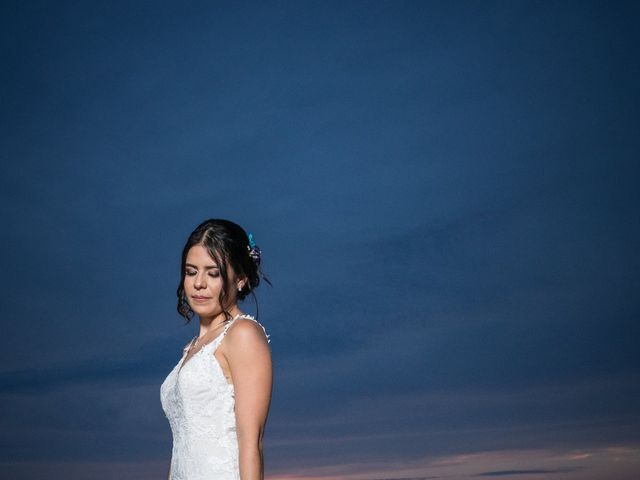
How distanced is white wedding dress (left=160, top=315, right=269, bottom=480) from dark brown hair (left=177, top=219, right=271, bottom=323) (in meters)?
0.27

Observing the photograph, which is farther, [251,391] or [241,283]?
[241,283]

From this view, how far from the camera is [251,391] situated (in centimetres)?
449

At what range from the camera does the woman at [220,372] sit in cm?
450

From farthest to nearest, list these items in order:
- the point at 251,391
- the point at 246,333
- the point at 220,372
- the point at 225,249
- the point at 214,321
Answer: the point at 214,321 → the point at 225,249 → the point at 220,372 → the point at 246,333 → the point at 251,391

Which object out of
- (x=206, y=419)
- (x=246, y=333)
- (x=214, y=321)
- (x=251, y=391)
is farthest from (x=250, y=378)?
(x=214, y=321)

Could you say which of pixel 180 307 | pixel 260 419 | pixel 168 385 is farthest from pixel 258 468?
pixel 180 307

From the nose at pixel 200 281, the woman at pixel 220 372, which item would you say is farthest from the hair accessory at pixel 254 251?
the nose at pixel 200 281

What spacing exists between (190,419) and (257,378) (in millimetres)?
649

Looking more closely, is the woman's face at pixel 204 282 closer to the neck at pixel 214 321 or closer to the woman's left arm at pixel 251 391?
the neck at pixel 214 321

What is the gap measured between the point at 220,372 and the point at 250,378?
0.33 m

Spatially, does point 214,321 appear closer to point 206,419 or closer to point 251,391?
point 206,419

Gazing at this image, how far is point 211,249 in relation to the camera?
197 inches

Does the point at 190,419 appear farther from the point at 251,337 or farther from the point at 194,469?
the point at 251,337

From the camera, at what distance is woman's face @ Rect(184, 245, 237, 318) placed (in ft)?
16.4
